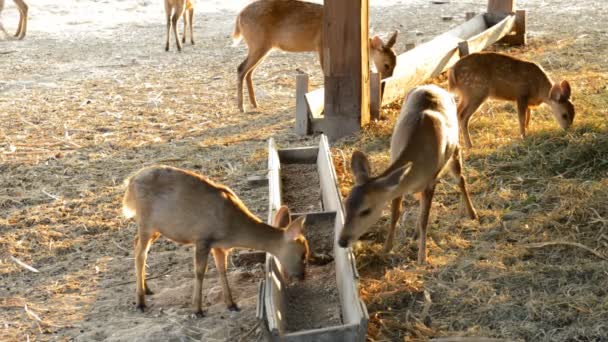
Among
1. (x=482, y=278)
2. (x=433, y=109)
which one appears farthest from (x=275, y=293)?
(x=433, y=109)

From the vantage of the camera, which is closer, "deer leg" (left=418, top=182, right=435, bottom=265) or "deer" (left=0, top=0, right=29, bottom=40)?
"deer leg" (left=418, top=182, right=435, bottom=265)

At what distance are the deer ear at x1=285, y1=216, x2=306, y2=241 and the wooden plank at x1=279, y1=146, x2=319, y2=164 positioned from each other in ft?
8.28

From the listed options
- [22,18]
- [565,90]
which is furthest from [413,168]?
[22,18]

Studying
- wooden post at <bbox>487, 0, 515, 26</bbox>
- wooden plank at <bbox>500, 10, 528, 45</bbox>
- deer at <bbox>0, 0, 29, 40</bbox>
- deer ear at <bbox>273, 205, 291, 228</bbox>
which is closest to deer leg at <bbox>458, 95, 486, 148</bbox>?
deer ear at <bbox>273, 205, 291, 228</bbox>

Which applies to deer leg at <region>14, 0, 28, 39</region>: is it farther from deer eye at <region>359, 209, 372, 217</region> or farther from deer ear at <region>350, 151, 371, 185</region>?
deer eye at <region>359, 209, 372, 217</region>

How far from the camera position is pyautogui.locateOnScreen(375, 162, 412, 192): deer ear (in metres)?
4.78

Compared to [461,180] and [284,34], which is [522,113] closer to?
[461,180]

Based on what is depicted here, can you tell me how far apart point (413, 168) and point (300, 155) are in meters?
2.23

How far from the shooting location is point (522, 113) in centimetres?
772

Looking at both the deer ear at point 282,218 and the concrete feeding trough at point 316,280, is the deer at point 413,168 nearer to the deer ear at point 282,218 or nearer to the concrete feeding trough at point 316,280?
the concrete feeding trough at point 316,280

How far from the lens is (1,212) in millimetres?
6633

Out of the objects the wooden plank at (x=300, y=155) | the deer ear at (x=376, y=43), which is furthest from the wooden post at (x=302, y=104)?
the deer ear at (x=376, y=43)

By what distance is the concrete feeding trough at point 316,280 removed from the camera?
3.99m

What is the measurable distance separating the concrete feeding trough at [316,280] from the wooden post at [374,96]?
1725 mm
